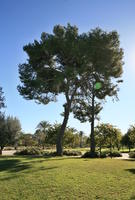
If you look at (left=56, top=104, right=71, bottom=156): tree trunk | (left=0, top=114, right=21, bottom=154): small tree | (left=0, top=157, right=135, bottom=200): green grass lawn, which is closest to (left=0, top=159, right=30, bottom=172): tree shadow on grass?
(left=0, top=157, right=135, bottom=200): green grass lawn

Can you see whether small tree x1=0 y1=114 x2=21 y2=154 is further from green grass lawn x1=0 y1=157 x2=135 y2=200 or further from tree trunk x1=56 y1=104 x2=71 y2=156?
green grass lawn x1=0 y1=157 x2=135 y2=200

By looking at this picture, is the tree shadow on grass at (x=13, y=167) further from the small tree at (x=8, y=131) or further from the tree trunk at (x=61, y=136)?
the small tree at (x=8, y=131)

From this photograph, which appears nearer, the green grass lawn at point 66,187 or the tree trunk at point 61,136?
the green grass lawn at point 66,187

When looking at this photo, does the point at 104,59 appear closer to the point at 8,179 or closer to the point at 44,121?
the point at 8,179

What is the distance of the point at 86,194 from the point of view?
7914 millimetres

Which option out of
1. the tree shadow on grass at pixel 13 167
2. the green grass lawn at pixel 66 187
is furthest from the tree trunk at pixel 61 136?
the green grass lawn at pixel 66 187

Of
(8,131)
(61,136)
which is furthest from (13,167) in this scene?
(8,131)

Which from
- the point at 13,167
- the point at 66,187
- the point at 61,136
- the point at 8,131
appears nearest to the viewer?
the point at 66,187

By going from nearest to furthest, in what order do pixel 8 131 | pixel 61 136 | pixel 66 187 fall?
pixel 66 187, pixel 61 136, pixel 8 131

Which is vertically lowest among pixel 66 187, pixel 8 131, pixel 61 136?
pixel 66 187

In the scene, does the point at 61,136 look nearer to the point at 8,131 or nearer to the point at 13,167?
the point at 8,131

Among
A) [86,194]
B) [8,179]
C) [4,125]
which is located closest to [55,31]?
[4,125]

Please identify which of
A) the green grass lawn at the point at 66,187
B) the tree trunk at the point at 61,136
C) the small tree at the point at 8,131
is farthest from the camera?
the small tree at the point at 8,131

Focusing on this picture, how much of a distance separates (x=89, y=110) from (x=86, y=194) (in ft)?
73.4
